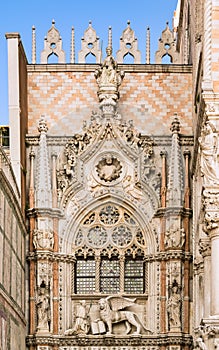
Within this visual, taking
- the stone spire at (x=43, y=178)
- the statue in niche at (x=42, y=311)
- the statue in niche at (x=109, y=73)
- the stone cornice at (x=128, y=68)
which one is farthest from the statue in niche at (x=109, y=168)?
the statue in niche at (x=42, y=311)

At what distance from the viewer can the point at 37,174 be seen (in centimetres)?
3269

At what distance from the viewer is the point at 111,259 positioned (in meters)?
32.8

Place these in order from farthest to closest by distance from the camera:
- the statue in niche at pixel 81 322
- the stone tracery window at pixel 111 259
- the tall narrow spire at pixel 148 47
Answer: the tall narrow spire at pixel 148 47
the stone tracery window at pixel 111 259
the statue in niche at pixel 81 322

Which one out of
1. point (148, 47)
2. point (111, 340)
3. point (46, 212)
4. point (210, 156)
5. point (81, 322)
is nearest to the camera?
point (210, 156)

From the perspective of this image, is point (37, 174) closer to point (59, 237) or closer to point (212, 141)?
point (59, 237)

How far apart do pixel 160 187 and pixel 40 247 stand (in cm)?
336

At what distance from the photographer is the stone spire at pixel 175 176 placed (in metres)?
32.3

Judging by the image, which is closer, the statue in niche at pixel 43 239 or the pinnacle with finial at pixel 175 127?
the statue in niche at pixel 43 239

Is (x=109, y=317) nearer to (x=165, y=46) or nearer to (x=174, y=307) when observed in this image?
(x=174, y=307)

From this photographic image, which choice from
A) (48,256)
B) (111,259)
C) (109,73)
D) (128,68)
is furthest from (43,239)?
(128,68)

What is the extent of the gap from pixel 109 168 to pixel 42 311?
3980mm

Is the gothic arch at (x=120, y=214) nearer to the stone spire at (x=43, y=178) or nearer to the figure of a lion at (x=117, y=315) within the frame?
the stone spire at (x=43, y=178)

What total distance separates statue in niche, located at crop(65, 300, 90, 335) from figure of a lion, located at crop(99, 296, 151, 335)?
0.41m

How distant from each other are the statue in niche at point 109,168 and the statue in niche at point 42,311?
3157 millimetres
